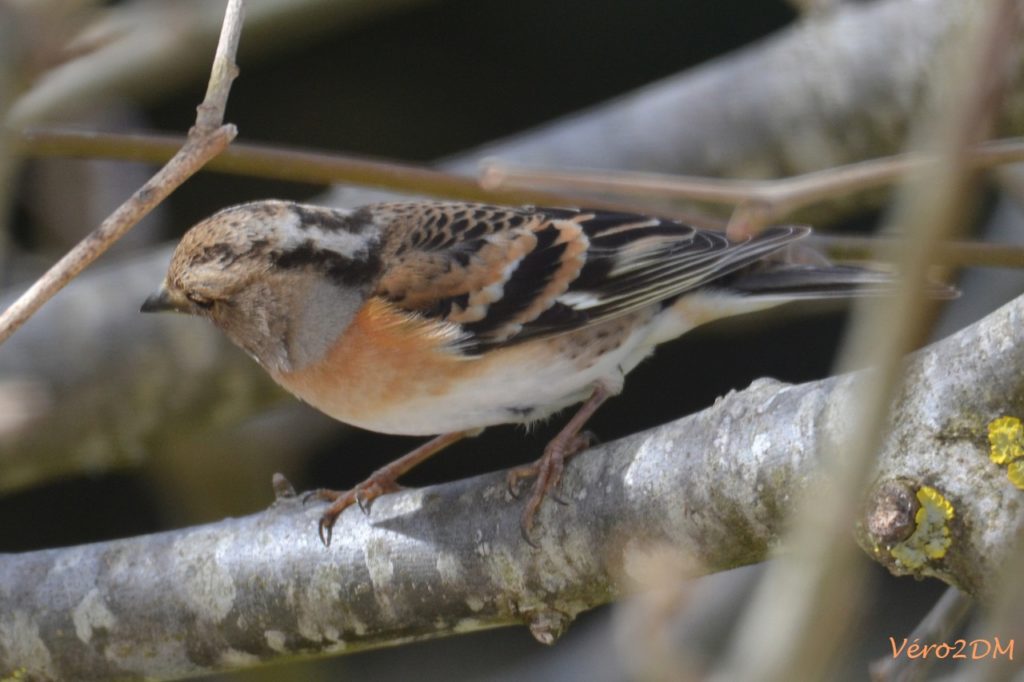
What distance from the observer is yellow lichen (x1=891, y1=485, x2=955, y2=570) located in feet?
5.63

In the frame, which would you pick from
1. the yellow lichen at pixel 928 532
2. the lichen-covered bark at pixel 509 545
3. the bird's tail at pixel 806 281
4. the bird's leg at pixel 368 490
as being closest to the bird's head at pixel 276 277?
the bird's leg at pixel 368 490

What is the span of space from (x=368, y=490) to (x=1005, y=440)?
1474 millimetres

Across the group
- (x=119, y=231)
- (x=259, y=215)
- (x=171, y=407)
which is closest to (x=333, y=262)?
(x=259, y=215)

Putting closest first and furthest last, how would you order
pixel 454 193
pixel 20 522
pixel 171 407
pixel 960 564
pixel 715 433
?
pixel 960 564 < pixel 715 433 < pixel 454 193 < pixel 171 407 < pixel 20 522

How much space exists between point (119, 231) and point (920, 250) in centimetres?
126

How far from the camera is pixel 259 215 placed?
2.83m

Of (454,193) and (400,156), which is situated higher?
(400,156)

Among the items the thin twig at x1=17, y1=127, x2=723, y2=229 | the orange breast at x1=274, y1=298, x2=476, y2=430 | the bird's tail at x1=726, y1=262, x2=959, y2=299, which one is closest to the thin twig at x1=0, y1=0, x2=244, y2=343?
the thin twig at x1=17, y1=127, x2=723, y2=229

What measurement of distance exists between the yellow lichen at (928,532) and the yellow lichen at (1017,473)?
3.5 inches

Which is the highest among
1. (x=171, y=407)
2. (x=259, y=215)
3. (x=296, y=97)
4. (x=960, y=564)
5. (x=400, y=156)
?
(x=296, y=97)

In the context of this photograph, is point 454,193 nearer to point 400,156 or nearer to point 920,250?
point 920,250

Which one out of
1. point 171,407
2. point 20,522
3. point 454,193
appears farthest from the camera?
point 20,522

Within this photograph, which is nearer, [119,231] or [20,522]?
[119,231]

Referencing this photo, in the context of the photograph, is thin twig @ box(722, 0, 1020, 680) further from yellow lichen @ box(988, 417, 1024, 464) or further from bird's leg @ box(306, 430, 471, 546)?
bird's leg @ box(306, 430, 471, 546)
